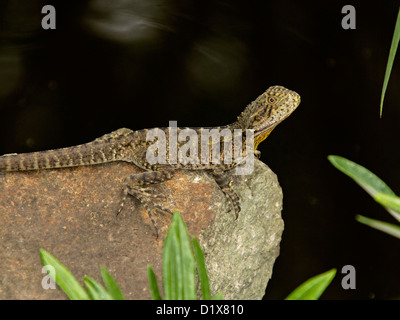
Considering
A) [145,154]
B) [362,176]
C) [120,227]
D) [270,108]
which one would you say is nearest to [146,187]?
[145,154]

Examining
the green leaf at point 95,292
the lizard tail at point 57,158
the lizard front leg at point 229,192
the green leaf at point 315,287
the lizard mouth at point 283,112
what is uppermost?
the lizard mouth at point 283,112

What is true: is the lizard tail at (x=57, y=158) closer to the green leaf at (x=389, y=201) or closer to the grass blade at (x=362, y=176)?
the grass blade at (x=362, y=176)

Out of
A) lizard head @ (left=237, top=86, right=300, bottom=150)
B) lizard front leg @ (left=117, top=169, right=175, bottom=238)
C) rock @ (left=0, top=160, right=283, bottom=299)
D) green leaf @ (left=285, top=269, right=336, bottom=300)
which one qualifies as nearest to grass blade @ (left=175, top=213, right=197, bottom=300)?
green leaf @ (left=285, top=269, right=336, bottom=300)

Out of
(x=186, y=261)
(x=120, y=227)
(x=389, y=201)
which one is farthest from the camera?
(x=120, y=227)

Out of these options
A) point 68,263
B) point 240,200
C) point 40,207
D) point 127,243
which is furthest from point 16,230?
point 240,200

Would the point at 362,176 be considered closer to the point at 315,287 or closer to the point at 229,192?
the point at 315,287

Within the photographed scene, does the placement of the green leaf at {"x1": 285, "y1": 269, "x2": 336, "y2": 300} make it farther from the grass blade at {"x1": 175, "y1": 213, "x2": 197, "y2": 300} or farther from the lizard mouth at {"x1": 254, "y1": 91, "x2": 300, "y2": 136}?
the lizard mouth at {"x1": 254, "y1": 91, "x2": 300, "y2": 136}

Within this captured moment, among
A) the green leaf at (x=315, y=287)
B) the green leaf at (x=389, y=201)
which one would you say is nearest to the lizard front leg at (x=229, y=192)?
the green leaf at (x=315, y=287)
